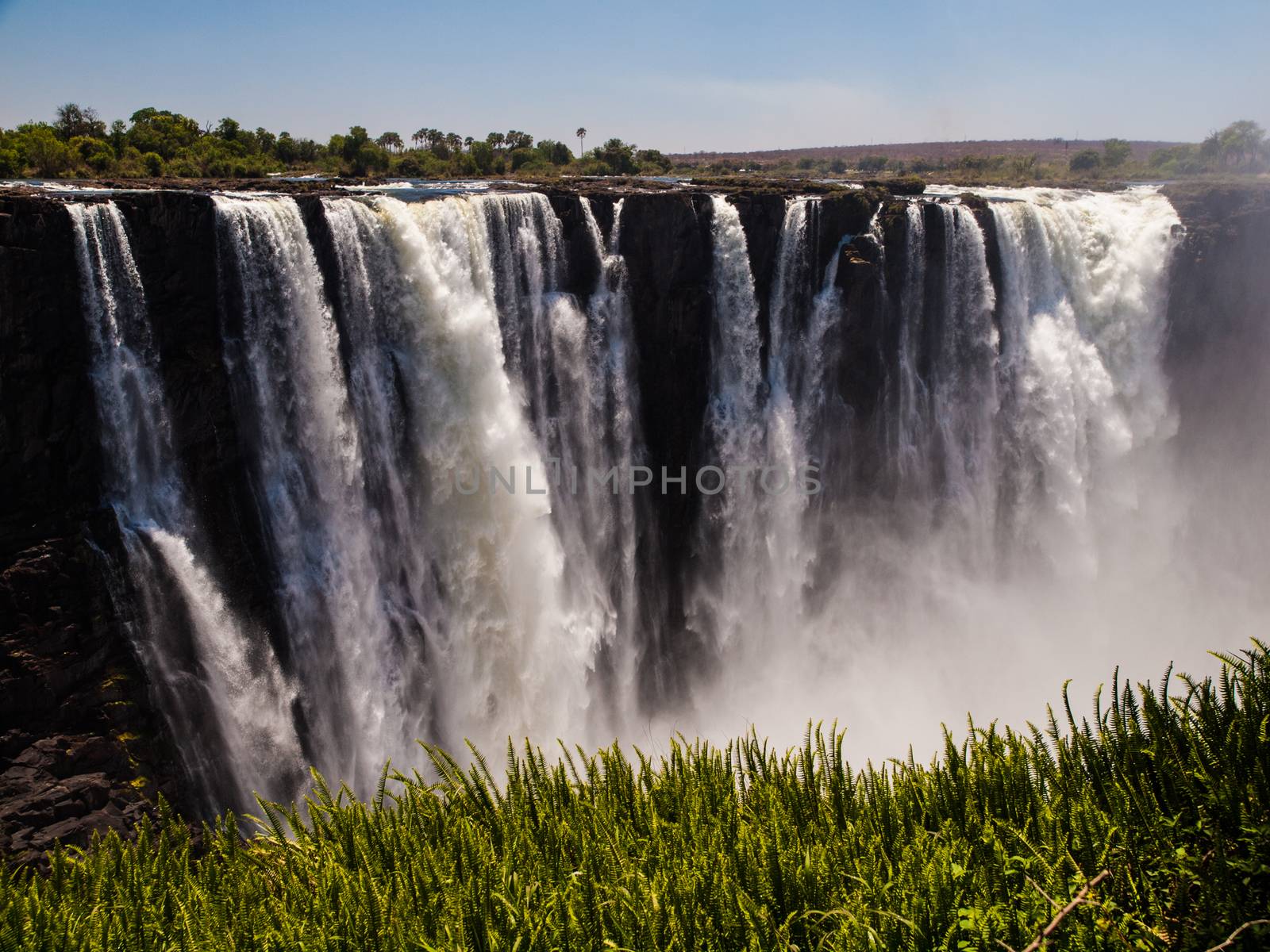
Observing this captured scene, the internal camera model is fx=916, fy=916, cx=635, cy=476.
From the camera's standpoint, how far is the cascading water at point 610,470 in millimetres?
17766

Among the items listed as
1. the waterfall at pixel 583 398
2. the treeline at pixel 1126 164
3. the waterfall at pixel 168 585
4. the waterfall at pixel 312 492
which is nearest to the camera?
the waterfall at pixel 168 585

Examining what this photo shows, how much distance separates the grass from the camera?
6.33m

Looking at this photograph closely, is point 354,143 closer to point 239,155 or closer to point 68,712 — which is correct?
point 239,155

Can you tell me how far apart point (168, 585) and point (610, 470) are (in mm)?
10073

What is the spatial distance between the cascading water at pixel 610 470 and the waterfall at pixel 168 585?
0.20ft

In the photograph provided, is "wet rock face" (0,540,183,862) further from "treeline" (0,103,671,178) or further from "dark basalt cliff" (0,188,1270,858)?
"treeline" (0,103,671,178)

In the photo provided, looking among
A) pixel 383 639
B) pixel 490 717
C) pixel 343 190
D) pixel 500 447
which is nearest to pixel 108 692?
pixel 383 639

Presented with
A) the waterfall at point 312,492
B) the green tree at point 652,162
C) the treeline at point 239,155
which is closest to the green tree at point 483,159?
the treeline at point 239,155

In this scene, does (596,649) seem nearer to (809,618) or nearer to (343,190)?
(809,618)

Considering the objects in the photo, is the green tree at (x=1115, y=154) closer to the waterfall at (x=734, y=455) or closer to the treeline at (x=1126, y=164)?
the treeline at (x=1126, y=164)

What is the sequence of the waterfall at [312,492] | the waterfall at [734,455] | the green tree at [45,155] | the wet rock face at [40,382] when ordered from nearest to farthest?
the wet rock face at [40,382], the waterfall at [312,492], the waterfall at [734,455], the green tree at [45,155]

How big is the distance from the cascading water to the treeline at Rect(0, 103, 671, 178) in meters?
14.5

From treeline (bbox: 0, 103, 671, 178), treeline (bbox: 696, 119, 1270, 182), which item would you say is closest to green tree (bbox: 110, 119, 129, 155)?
treeline (bbox: 0, 103, 671, 178)

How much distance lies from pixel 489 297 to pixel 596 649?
8.61m
